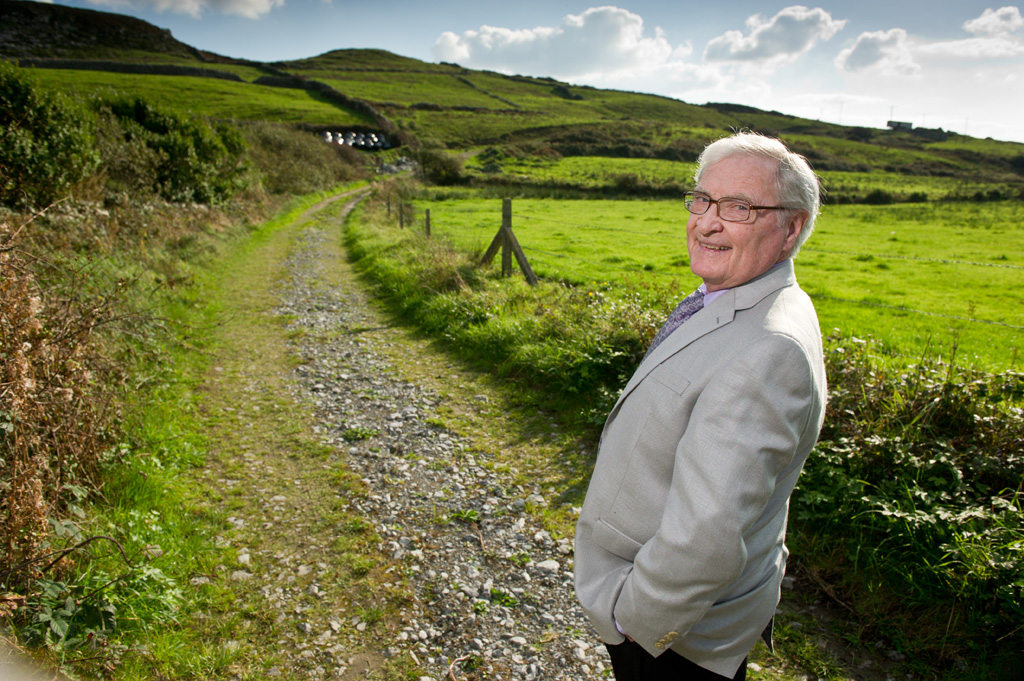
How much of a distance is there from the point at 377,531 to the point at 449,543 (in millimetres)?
643

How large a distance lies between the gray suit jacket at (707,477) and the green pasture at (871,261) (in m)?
4.10

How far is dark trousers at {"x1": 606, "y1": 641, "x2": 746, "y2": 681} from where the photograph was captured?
191cm

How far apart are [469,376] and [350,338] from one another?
2868 mm

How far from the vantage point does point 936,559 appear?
3.61 m

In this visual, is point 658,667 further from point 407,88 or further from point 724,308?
point 407,88

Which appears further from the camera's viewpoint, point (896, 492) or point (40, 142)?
point (40, 142)

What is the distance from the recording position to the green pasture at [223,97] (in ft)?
206

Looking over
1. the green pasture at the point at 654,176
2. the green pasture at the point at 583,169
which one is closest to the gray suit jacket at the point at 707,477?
the green pasture at the point at 654,176

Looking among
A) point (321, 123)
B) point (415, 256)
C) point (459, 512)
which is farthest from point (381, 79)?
point (459, 512)

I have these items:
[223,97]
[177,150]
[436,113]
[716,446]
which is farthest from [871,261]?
[436,113]

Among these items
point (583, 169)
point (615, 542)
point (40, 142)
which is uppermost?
point (583, 169)

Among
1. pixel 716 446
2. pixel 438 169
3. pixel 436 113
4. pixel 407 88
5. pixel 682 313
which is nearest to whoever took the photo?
pixel 716 446

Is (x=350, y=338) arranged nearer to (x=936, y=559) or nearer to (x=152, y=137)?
(x=936, y=559)

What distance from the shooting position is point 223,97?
70.8 m
